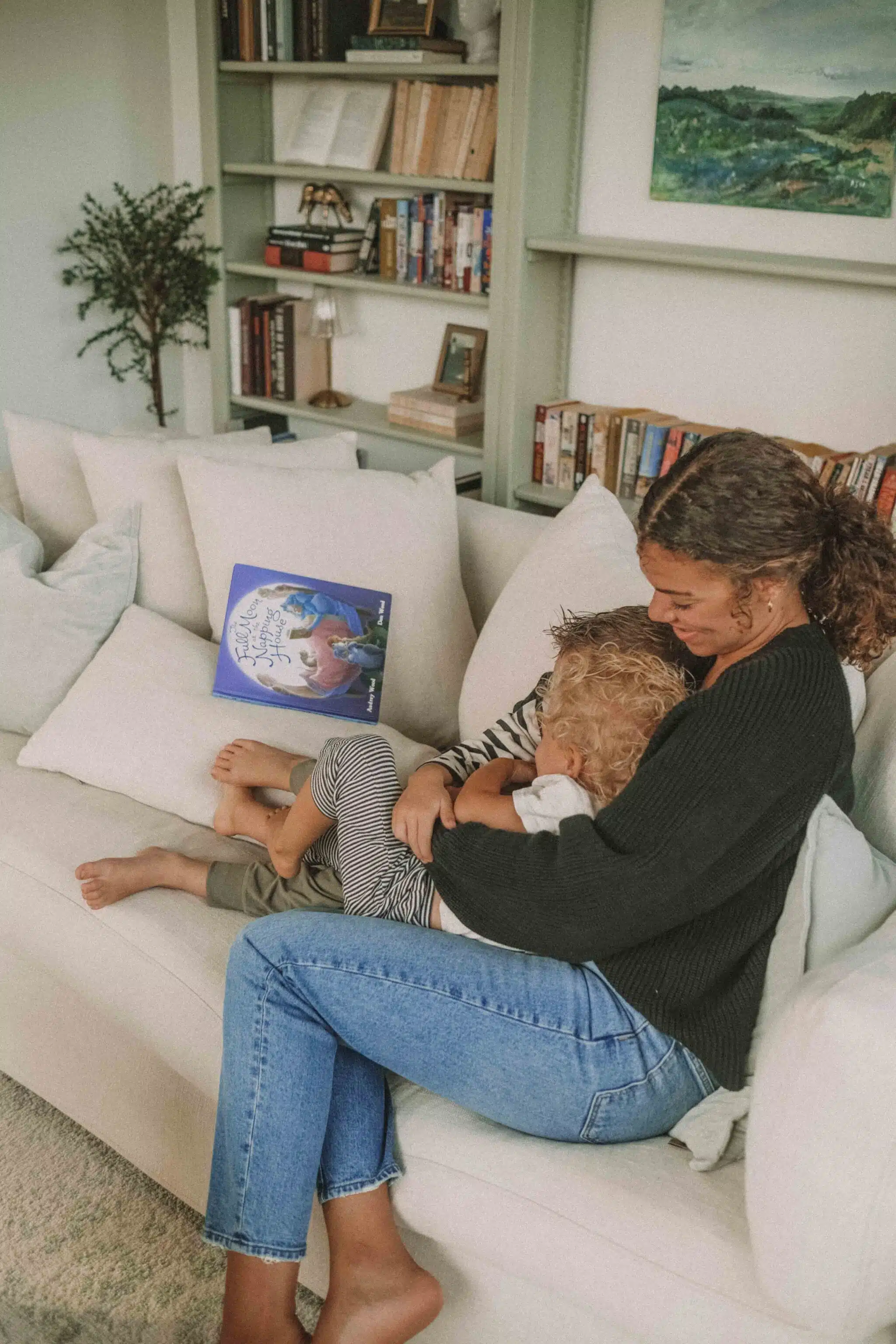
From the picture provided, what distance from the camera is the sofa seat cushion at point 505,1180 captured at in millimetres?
1138

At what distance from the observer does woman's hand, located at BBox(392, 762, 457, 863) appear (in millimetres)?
1403

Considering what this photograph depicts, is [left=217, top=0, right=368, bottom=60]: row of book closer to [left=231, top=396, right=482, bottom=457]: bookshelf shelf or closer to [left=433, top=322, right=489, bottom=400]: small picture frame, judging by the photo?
[left=433, top=322, right=489, bottom=400]: small picture frame

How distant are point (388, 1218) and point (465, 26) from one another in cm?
284

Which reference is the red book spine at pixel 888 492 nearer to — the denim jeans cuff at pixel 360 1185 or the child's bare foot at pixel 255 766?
the child's bare foot at pixel 255 766

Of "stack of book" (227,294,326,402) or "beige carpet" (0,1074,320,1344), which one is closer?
"beige carpet" (0,1074,320,1344)

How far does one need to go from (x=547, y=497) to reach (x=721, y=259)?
730 mm

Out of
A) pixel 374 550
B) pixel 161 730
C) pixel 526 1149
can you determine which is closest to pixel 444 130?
pixel 374 550

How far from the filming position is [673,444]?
9.89 ft

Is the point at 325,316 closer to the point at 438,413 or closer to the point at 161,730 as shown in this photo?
the point at 438,413

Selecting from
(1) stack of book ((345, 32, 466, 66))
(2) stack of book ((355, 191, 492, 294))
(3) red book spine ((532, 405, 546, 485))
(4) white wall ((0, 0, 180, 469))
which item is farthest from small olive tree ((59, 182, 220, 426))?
(3) red book spine ((532, 405, 546, 485))

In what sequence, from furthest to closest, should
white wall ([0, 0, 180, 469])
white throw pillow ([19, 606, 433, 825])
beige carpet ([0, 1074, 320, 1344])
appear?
white wall ([0, 0, 180, 469])
white throw pillow ([19, 606, 433, 825])
beige carpet ([0, 1074, 320, 1344])

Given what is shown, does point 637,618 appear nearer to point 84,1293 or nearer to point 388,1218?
point 388,1218

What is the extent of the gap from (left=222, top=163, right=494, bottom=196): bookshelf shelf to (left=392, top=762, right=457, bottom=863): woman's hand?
2.08 m

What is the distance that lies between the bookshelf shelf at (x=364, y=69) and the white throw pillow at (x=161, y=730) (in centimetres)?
184
